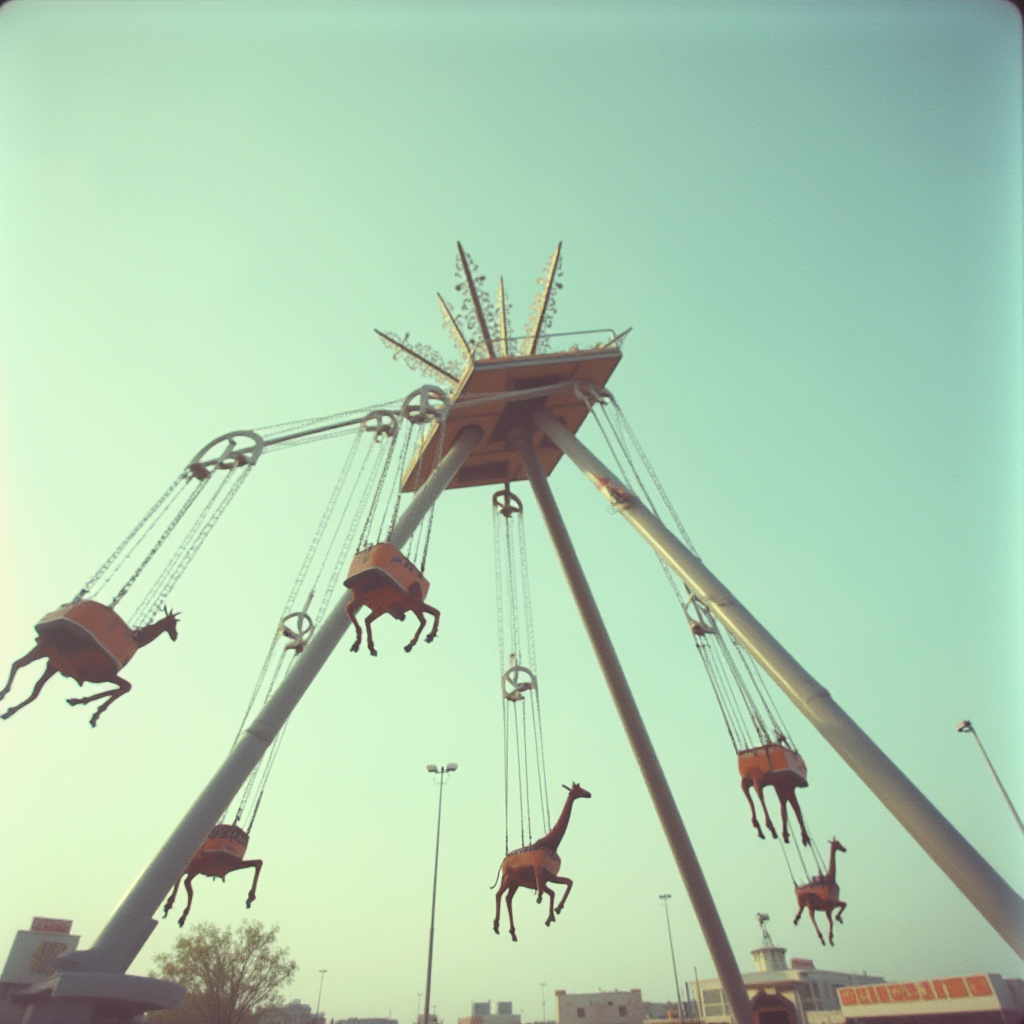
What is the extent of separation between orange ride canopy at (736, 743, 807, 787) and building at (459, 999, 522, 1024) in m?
94.3

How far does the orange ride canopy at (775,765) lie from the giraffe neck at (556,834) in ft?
16.8

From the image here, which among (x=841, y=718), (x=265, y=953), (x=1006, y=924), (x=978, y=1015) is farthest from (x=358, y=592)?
(x=978, y=1015)

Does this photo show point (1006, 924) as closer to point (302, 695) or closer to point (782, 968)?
point (302, 695)

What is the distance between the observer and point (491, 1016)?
103312 mm

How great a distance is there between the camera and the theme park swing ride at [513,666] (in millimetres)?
8219

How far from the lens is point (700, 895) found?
55.1 feet

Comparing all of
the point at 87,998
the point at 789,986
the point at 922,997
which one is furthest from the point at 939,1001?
the point at 87,998

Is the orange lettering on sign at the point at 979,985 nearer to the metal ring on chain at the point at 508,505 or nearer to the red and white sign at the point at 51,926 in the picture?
the metal ring on chain at the point at 508,505

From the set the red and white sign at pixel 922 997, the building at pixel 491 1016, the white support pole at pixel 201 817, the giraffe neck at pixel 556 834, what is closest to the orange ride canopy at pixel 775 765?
the giraffe neck at pixel 556 834

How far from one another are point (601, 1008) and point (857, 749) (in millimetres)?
64199

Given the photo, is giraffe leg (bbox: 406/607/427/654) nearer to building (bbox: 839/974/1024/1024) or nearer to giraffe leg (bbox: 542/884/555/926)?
giraffe leg (bbox: 542/884/555/926)

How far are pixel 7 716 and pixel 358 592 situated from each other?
5335 millimetres

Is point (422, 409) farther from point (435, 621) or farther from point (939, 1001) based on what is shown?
point (939, 1001)

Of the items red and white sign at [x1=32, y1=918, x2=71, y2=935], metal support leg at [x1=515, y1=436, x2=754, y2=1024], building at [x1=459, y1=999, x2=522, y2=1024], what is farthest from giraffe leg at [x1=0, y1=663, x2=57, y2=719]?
building at [x1=459, y1=999, x2=522, y2=1024]
